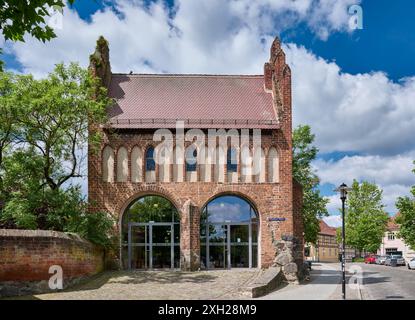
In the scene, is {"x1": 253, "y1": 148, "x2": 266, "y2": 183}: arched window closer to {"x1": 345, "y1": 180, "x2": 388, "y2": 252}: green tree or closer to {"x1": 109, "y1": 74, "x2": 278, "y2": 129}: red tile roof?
{"x1": 109, "y1": 74, "x2": 278, "y2": 129}: red tile roof

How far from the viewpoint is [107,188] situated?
25109 mm

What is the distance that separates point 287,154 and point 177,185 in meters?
5.79

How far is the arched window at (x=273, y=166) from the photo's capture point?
2566 centimetres

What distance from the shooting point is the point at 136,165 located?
25.4 m

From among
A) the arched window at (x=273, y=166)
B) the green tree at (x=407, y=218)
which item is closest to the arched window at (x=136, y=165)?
the arched window at (x=273, y=166)

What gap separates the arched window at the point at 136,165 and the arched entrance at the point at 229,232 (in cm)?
375

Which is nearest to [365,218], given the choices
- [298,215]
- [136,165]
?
[298,215]

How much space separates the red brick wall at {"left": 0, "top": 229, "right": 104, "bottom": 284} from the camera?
56.0ft

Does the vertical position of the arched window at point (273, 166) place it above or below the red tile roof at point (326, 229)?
above

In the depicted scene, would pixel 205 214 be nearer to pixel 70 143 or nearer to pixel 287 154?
pixel 287 154

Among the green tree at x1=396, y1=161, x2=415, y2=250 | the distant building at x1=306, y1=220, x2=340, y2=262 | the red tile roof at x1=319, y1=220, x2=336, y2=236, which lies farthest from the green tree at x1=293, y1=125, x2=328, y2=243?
the red tile roof at x1=319, y1=220, x2=336, y2=236

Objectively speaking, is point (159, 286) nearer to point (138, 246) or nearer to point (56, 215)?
point (56, 215)

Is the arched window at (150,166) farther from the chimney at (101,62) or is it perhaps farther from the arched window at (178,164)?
the chimney at (101,62)

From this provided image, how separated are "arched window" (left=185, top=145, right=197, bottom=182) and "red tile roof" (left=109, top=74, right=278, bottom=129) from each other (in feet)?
4.24
